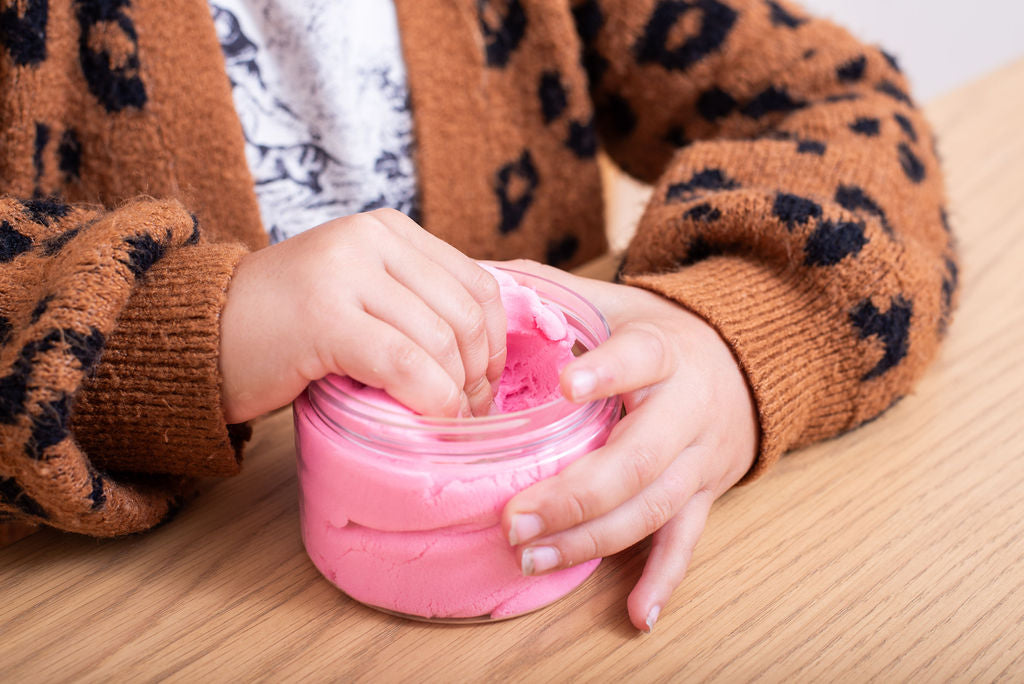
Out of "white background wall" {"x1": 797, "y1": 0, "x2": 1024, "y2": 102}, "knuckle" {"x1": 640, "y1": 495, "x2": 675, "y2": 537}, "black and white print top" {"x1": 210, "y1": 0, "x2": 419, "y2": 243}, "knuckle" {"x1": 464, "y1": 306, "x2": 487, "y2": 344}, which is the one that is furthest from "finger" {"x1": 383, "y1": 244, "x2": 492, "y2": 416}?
"white background wall" {"x1": 797, "y1": 0, "x2": 1024, "y2": 102}

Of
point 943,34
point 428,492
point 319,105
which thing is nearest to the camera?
point 428,492

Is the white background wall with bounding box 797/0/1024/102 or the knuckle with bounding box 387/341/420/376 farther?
the white background wall with bounding box 797/0/1024/102

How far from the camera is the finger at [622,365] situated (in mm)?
397

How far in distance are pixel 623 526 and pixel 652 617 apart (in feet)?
0.15

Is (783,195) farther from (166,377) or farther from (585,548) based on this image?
(166,377)

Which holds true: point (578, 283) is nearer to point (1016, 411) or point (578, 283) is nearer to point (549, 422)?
point (549, 422)

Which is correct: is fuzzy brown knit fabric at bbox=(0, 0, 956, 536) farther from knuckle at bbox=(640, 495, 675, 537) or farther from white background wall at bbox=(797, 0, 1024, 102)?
white background wall at bbox=(797, 0, 1024, 102)

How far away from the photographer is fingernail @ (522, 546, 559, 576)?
0.40 m

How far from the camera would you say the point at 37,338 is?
1.30ft

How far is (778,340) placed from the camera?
1.73ft

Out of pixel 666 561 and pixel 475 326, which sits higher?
pixel 475 326

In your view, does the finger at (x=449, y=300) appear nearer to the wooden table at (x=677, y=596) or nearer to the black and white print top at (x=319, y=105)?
the wooden table at (x=677, y=596)

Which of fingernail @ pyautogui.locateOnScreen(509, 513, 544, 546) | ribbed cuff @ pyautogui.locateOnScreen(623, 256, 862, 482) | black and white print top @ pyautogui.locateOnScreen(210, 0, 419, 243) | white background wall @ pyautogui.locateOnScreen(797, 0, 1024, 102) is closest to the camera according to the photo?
fingernail @ pyautogui.locateOnScreen(509, 513, 544, 546)

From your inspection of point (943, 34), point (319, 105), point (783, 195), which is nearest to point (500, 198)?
point (319, 105)
